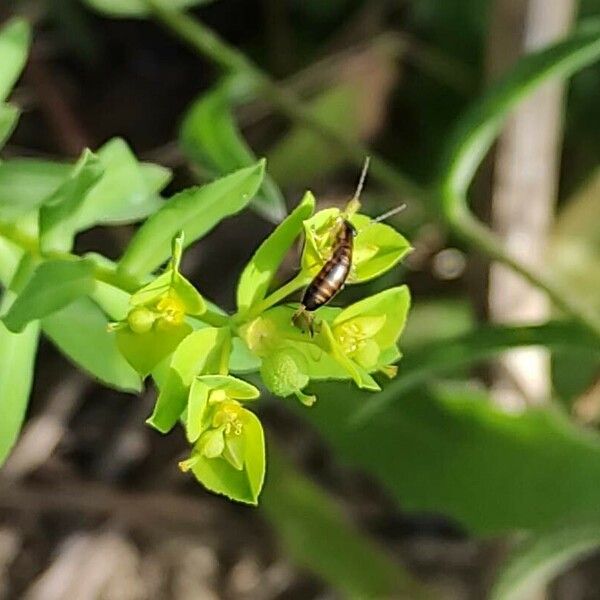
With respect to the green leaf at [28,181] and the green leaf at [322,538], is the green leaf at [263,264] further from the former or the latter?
the green leaf at [322,538]

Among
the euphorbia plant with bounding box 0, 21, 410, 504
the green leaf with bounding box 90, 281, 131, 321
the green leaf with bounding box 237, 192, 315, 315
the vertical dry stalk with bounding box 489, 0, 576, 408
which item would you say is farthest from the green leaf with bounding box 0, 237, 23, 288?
the vertical dry stalk with bounding box 489, 0, 576, 408

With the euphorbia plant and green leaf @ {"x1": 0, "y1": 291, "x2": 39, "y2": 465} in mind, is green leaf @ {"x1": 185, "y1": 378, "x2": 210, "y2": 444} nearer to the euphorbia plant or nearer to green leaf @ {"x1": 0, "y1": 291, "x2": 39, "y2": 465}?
the euphorbia plant

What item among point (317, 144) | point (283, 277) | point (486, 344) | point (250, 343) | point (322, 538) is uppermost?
point (250, 343)

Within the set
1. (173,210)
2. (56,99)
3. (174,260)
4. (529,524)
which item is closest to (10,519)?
(56,99)

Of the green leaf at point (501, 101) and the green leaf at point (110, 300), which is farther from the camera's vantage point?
the green leaf at point (501, 101)

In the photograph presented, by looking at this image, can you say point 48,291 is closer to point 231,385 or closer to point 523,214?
point 231,385

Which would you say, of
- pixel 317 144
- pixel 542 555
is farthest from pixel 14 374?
pixel 317 144

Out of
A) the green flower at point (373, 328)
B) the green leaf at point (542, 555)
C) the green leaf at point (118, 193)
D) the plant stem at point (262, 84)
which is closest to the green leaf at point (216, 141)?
the plant stem at point (262, 84)
